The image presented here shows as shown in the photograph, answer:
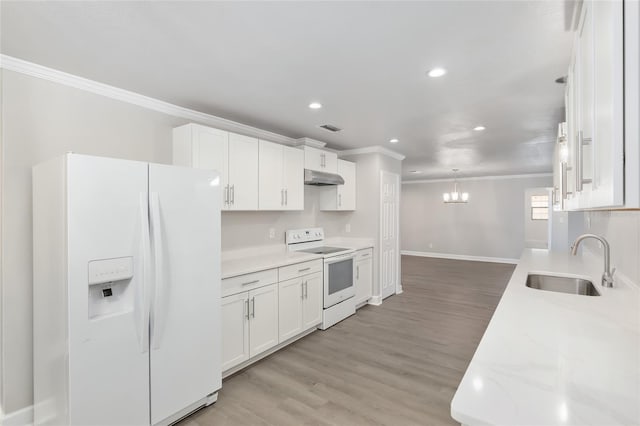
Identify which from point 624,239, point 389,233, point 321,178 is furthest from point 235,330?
point 389,233

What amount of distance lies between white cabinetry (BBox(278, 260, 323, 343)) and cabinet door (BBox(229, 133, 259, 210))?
0.81m

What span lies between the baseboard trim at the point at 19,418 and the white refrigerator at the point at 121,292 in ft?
0.39

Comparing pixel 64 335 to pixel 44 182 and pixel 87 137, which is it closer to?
pixel 44 182

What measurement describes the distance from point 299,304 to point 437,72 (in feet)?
8.51

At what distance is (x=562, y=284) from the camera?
258 cm

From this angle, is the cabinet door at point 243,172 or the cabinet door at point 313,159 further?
the cabinet door at point 313,159

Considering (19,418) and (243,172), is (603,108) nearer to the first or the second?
(243,172)

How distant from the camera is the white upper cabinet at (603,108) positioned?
0.66 meters

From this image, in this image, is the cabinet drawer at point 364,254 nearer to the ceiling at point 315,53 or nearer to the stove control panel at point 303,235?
the stove control panel at point 303,235

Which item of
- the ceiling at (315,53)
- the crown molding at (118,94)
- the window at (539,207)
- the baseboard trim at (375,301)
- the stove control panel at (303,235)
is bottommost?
the baseboard trim at (375,301)

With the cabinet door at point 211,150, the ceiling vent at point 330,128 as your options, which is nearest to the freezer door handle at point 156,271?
the cabinet door at point 211,150

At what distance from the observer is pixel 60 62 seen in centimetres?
208

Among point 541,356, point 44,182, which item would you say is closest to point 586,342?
point 541,356

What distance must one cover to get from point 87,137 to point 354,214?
11.9 feet
